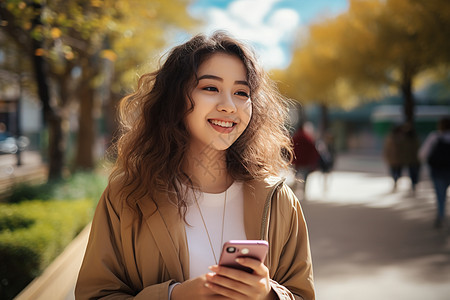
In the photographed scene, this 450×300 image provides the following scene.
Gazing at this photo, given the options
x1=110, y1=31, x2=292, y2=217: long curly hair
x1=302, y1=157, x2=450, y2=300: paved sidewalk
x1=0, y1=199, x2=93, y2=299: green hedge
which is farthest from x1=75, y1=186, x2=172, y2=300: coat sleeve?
x1=302, y1=157, x2=450, y2=300: paved sidewalk

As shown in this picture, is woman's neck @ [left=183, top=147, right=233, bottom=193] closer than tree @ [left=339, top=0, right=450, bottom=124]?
Yes

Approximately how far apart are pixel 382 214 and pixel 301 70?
17.3m

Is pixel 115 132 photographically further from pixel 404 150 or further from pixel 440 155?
pixel 404 150

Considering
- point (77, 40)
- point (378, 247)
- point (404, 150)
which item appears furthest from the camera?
point (404, 150)

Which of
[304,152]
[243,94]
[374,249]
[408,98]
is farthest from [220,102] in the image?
[408,98]

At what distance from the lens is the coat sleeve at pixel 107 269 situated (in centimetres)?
155

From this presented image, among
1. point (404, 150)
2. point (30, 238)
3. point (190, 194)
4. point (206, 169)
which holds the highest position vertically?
point (206, 169)

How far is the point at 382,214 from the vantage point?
29.1 ft

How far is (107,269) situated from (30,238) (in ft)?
9.49

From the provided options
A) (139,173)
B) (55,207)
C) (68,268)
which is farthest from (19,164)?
(139,173)

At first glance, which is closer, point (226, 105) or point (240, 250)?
point (240, 250)

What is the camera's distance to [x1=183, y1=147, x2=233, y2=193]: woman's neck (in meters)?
1.83

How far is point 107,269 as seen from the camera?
1.55 meters

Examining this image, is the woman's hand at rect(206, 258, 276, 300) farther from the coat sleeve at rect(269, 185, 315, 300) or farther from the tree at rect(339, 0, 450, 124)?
the tree at rect(339, 0, 450, 124)
